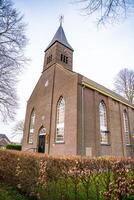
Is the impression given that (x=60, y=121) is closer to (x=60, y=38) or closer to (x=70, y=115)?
(x=70, y=115)

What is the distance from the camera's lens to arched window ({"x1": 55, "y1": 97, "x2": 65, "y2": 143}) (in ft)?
53.8

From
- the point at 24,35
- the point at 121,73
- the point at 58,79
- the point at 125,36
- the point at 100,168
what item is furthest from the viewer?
the point at 121,73

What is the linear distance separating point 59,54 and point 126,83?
21.7 metres

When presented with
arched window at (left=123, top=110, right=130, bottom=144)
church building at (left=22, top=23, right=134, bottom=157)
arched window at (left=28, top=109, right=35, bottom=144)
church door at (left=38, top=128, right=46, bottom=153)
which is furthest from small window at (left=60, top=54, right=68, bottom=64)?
arched window at (left=123, top=110, right=130, bottom=144)

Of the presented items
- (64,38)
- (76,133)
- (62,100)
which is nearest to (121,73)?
(64,38)

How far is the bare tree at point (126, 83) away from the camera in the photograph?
3684 cm

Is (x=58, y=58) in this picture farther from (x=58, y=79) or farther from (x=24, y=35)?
(x=24, y=35)

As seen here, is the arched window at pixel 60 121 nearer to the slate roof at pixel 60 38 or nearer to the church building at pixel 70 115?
the church building at pixel 70 115

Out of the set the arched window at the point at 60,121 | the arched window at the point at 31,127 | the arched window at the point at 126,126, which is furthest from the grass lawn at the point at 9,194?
the arched window at the point at 126,126

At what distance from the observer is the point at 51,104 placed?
18781 millimetres

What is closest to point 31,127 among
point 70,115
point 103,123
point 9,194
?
point 70,115

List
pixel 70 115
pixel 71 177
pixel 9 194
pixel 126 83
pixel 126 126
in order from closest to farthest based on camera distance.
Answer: pixel 71 177 < pixel 9 194 < pixel 70 115 < pixel 126 126 < pixel 126 83

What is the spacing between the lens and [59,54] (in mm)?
22156

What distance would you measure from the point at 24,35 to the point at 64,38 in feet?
49.3
